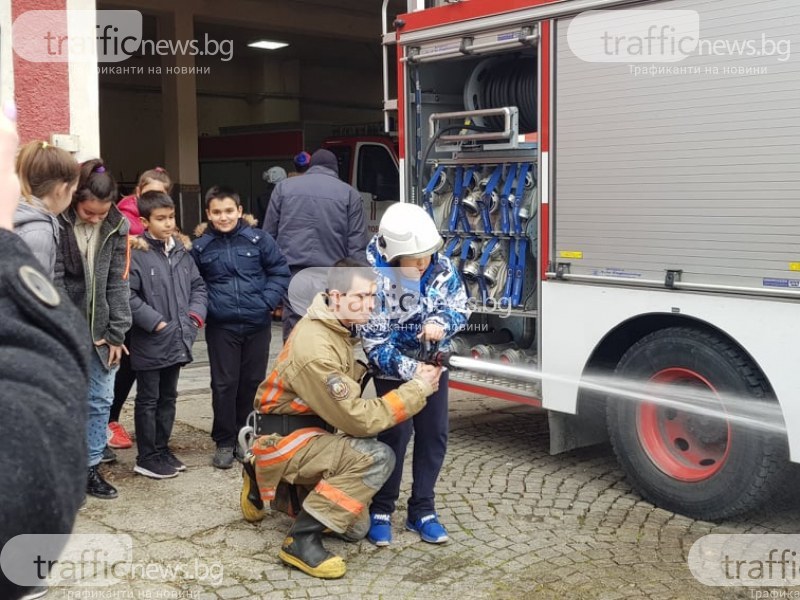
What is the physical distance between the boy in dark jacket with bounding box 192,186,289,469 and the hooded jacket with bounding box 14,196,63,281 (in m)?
1.46

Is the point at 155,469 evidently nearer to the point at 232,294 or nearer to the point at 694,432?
the point at 232,294

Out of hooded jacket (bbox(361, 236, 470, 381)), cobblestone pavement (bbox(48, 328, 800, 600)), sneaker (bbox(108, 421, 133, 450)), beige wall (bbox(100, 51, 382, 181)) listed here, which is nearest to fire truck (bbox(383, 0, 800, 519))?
cobblestone pavement (bbox(48, 328, 800, 600))

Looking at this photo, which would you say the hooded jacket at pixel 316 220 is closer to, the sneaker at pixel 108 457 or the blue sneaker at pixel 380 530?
the sneaker at pixel 108 457

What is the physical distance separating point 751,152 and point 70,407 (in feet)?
13.4

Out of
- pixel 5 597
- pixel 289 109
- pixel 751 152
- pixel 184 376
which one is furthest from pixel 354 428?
pixel 289 109

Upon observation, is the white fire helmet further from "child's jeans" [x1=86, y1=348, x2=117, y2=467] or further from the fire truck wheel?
"child's jeans" [x1=86, y1=348, x2=117, y2=467]

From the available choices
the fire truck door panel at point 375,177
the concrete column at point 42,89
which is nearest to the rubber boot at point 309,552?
the concrete column at point 42,89

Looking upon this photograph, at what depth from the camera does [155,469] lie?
545cm

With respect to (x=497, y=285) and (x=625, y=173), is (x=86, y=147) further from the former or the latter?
(x=625, y=173)

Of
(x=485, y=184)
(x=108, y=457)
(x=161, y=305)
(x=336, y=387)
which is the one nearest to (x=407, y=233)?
(x=336, y=387)

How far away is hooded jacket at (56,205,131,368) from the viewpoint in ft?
15.6

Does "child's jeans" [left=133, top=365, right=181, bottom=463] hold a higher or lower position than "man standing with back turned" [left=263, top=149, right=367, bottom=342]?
lower

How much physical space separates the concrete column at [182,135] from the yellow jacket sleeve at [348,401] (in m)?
13.0

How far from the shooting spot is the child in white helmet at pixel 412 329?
4395 millimetres
